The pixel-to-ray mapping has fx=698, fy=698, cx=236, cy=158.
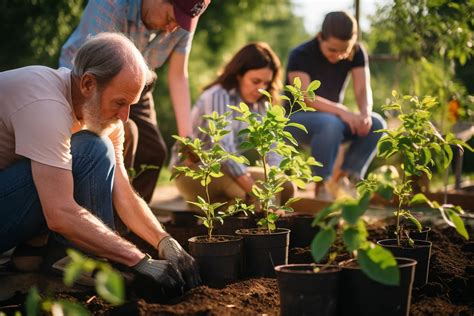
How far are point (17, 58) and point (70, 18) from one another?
34.4 inches

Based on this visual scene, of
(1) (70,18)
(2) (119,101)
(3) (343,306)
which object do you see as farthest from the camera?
(1) (70,18)

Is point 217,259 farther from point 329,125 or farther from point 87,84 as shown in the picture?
point 329,125

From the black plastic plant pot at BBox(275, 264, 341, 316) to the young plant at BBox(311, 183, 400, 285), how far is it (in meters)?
0.20

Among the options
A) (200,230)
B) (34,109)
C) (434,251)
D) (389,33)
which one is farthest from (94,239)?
(389,33)

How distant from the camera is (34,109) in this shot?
239 centimetres

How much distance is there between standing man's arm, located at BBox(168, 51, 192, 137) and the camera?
3918 millimetres

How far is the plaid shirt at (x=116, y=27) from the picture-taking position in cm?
347

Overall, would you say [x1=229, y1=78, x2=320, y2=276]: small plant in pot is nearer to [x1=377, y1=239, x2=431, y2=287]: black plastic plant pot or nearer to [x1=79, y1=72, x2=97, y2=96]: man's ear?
[x1=377, y1=239, x2=431, y2=287]: black plastic plant pot

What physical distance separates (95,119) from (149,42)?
132 centimetres

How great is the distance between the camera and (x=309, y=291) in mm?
1983

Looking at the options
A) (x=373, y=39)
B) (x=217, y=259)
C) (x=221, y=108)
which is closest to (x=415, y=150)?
(x=217, y=259)

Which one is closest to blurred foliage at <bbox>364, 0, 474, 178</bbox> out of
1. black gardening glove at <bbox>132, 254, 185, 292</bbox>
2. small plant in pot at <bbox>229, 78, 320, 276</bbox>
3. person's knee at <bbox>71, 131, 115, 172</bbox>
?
small plant in pot at <bbox>229, 78, 320, 276</bbox>

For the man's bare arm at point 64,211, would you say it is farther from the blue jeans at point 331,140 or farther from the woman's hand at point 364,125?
the woman's hand at point 364,125

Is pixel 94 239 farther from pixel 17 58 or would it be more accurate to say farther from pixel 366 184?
pixel 17 58
